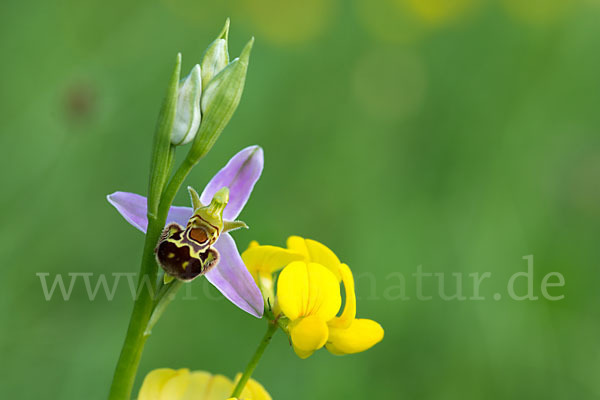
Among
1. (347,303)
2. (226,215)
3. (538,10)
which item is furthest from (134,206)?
(538,10)

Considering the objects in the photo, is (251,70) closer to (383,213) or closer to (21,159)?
(383,213)

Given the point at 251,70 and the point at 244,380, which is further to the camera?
the point at 251,70

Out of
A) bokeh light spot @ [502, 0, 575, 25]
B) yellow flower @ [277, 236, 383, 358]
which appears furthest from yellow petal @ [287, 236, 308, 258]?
bokeh light spot @ [502, 0, 575, 25]

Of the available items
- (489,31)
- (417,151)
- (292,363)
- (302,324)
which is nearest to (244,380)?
(302,324)

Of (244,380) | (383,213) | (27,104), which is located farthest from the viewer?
(383,213)

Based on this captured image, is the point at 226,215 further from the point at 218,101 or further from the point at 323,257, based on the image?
the point at 218,101

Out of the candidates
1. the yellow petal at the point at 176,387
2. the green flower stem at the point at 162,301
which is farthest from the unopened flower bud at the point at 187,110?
the yellow petal at the point at 176,387
